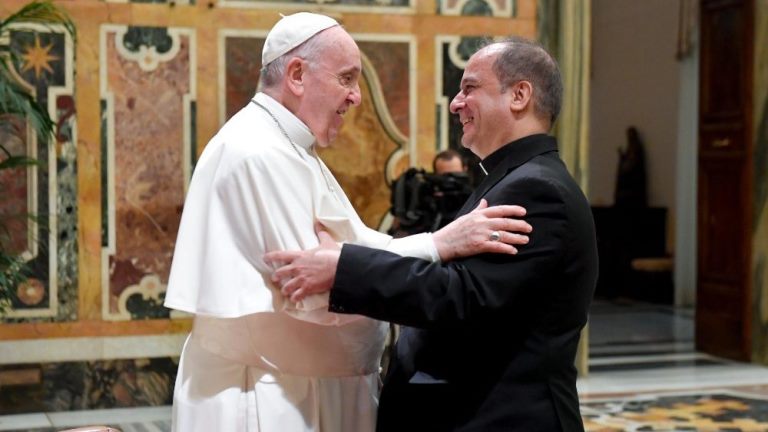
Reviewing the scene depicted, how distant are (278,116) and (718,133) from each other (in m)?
6.97

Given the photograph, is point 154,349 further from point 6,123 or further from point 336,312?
point 336,312

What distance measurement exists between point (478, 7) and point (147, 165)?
2.21 metres

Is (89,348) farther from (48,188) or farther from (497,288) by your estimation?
(497,288)

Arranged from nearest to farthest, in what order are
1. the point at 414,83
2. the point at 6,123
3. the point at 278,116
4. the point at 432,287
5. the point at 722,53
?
the point at 432,287, the point at 278,116, the point at 6,123, the point at 414,83, the point at 722,53

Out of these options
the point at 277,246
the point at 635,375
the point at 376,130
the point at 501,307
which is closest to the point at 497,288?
the point at 501,307

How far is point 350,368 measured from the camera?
2695mm

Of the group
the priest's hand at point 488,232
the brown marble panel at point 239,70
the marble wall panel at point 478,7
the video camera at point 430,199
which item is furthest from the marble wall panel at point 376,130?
the priest's hand at point 488,232

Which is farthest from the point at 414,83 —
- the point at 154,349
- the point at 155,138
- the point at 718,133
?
the point at 718,133

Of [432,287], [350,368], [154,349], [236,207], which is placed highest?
[236,207]

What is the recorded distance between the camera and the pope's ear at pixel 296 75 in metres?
2.64

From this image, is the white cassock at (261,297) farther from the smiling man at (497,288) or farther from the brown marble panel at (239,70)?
the brown marble panel at (239,70)

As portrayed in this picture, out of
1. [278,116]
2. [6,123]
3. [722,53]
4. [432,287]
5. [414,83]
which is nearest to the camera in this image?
[432,287]

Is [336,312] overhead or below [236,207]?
below

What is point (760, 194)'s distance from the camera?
344 inches
